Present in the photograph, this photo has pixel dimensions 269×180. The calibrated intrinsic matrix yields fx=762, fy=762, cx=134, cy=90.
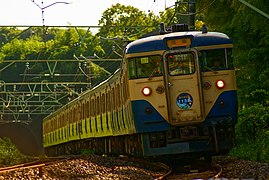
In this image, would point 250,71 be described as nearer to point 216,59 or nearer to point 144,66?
point 216,59

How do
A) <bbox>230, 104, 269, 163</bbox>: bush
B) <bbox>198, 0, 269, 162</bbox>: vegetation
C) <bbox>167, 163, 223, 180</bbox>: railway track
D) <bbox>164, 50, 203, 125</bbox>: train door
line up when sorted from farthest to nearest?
<bbox>230, 104, 269, 163</bbox>: bush → <bbox>198, 0, 269, 162</bbox>: vegetation → <bbox>164, 50, 203, 125</bbox>: train door → <bbox>167, 163, 223, 180</bbox>: railway track

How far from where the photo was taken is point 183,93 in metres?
14.5

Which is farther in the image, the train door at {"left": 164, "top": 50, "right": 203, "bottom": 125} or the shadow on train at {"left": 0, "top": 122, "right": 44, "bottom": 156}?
the shadow on train at {"left": 0, "top": 122, "right": 44, "bottom": 156}

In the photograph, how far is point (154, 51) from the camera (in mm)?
14688

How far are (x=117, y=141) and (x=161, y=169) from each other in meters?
5.25

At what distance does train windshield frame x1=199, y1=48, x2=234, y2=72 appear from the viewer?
579 inches

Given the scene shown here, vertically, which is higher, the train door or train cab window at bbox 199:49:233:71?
train cab window at bbox 199:49:233:71

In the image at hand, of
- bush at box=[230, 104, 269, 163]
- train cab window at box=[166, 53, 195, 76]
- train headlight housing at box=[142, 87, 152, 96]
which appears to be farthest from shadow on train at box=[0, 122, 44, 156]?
train cab window at box=[166, 53, 195, 76]

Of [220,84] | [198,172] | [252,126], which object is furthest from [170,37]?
[252,126]

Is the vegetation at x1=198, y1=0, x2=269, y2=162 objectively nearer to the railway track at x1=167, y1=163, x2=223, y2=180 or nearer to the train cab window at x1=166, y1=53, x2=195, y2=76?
the railway track at x1=167, y1=163, x2=223, y2=180

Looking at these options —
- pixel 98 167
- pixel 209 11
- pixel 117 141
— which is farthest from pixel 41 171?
pixel 209 11

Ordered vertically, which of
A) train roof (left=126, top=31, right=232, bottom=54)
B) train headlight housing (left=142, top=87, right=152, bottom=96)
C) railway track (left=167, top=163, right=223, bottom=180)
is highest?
train roof (left=126, top=31, right=232, bottom=54)

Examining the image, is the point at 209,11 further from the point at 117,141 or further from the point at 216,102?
the point at 216,102

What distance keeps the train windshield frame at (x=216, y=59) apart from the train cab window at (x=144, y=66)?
2.86ft
